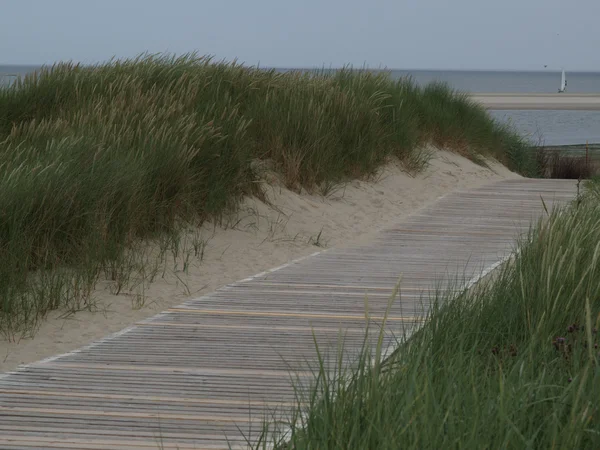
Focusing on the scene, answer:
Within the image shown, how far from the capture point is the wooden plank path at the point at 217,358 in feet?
11.6

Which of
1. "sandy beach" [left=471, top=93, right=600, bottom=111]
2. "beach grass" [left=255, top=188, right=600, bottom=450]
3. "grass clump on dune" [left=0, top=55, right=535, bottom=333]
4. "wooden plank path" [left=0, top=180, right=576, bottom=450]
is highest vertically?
"sandy beach" [left=471, top=93, right=600, bottom=111]

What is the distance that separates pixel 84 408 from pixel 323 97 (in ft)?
23.2

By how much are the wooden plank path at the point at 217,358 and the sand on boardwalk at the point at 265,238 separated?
282mm

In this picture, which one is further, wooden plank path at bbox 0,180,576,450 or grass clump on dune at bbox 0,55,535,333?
grass clump on dune at bbox 0,55,535,333

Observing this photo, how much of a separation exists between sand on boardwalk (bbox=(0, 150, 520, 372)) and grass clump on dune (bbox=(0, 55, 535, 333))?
0.19 meters

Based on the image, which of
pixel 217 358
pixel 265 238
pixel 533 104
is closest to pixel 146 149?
pixel 265 238

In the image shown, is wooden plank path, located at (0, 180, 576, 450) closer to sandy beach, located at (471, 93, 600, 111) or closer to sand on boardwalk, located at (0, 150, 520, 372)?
sand on boardwalk, located at (0, 150, 520, 372)

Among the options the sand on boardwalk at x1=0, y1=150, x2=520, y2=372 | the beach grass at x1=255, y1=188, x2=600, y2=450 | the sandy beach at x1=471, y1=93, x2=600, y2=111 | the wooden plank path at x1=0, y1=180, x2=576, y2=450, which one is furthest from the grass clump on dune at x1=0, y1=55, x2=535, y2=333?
the sandy beach at x1=471, y1=93, x2=600, y2=111

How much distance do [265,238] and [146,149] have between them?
1305 millimetres

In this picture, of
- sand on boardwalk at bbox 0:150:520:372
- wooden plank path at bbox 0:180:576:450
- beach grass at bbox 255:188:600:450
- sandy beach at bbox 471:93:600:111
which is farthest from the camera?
sandy beach at bbox 471:93:600:111

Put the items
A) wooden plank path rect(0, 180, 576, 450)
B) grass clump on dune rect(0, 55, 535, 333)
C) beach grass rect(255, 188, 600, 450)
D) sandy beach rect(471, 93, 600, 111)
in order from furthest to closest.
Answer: sandy beach rect(471, 93, 600, 111) → grass clump on dune rect(0, 55, 535, 333) → wooden plank path rect(0, 180, 576, 450) → beach grass rect(255, 188, 600, 450)

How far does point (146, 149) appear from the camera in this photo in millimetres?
7254

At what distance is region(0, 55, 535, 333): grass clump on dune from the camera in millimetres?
5867

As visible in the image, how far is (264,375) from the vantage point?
4.18 meters
